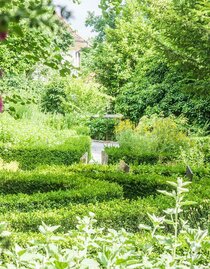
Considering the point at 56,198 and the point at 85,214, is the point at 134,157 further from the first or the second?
the point at 85,214

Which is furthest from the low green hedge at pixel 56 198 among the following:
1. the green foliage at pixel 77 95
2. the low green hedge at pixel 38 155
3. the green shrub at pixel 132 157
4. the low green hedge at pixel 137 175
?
the green foliage at pixel 77 95

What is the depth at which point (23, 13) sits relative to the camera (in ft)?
2.68

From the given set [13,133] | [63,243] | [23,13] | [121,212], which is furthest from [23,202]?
[13,133]

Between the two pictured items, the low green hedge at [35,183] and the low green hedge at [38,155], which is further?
the low green hedge at [38,155]

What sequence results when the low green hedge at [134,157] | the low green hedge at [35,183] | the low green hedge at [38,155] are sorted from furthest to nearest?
the low green hedge at [134,157] < the low green hedge at [38,155] < the low green hedge at [35,183]

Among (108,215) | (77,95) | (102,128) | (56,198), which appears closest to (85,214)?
(108,215)

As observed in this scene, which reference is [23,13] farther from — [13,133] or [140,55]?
[140,55]

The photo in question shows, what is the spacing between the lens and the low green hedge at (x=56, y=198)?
4.95 m

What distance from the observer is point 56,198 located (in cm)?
514

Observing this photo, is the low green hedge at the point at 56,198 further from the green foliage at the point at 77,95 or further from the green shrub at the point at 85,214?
the green foliage at the point at 77,95

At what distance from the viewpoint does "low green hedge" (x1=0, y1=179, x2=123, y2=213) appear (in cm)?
495

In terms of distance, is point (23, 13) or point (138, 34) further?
point (138, 34)

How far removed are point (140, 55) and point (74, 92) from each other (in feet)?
17.4

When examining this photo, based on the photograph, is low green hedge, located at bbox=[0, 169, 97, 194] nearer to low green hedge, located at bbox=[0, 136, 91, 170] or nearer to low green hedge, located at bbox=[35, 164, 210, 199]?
low green hedge, located at bbox=[35, 164, 210, 199]
